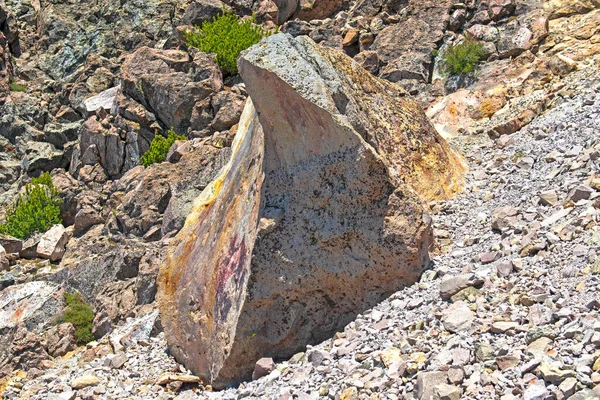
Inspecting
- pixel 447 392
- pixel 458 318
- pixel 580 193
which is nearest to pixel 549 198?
pixel 580 193

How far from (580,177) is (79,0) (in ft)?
96.0

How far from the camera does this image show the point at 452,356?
6.55 m

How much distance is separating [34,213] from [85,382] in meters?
12.9

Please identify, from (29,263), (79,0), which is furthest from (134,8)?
(29,263)

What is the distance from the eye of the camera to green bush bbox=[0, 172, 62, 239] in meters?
21.8

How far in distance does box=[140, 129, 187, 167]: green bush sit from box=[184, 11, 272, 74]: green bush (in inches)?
119

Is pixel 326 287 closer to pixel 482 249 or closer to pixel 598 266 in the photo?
pixel 482 249

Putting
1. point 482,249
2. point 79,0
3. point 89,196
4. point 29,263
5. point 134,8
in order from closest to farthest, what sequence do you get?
point 482,249, point 29,263, point 89,196, point 134,8, point 79,0

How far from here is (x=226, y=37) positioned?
23.3 m

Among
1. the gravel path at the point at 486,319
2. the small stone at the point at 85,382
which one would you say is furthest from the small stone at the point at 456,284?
the small stone at the point at 85,382

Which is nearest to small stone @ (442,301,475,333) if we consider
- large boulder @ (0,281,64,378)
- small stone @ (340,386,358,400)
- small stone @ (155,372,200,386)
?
small stone @ (340,386,358,400)

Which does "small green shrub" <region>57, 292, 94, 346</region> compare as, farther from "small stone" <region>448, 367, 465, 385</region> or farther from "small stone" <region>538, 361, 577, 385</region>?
"small stone" <region>538, 361, 577, 385</region>

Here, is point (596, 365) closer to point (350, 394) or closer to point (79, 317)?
point (350, 394)

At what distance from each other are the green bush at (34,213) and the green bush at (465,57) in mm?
12958
